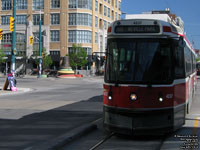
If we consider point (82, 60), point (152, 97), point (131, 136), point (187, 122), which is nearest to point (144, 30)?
point (152, 97)

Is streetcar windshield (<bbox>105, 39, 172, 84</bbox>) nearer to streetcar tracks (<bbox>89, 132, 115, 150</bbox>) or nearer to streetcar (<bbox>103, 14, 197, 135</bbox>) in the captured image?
streetcar (<bbox>103, 14, 197, 135</bbox>)

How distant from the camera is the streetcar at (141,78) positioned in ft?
28.0

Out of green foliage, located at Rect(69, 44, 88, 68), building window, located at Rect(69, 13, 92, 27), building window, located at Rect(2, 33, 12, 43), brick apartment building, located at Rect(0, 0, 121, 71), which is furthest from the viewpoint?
building window, located at Rect(2, 33, 12, 43)

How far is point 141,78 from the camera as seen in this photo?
862 centimetres

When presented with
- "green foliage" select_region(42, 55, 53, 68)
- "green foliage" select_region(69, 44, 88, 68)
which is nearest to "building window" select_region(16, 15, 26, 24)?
"green foliage" select_region(42, 55, 53, 68)

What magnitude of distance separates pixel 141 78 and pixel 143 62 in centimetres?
41

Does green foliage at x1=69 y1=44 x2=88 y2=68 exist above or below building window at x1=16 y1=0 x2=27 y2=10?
below

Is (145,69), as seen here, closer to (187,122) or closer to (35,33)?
(187,122)

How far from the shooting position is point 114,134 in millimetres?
9547

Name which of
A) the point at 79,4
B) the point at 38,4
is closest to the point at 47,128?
the point at 79,4

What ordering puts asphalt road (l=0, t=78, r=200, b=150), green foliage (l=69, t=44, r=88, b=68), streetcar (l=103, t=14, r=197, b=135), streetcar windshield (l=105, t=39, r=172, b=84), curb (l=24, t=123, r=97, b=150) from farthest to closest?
green foliage (l=69, t=44, r=88, b=68), streetcar windshield (l=105, t=39, r=172, b=84), streetcar (l=103, t=14, r=197, b=135), asphalt road (l=0, t=78, r=200, b=150), curb (l=24, t=123, r=97, b=150)

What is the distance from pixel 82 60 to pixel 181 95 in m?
59.1

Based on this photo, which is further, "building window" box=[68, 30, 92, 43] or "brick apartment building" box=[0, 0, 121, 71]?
"brick apartment building" box=[0, 0, 121, 71]

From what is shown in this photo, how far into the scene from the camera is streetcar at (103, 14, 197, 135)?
853cm
